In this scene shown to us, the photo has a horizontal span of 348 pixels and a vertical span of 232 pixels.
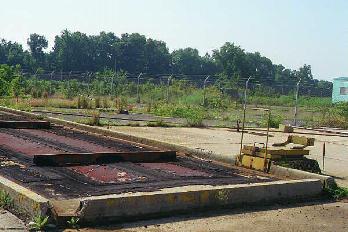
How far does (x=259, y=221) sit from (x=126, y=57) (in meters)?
104

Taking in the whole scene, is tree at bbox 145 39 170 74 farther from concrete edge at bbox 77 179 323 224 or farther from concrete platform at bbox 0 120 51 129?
concrete edge at bbox 77 179 323 224

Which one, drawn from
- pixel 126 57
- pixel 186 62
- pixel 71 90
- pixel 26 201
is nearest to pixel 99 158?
pixel 26 201

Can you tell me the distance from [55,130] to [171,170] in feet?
18.0

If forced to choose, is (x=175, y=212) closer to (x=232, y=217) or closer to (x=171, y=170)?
(x=232, y=217)

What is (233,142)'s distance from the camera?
1517 cm

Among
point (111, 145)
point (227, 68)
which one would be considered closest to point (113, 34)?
point (227, 68)

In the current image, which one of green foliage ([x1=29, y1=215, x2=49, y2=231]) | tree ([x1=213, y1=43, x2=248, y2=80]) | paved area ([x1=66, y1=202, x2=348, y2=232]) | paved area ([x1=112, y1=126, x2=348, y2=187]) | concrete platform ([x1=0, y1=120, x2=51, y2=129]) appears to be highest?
tree ([x1=213, y1=43, x2=248, y2=80])

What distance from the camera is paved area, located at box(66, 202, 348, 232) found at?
210 inches

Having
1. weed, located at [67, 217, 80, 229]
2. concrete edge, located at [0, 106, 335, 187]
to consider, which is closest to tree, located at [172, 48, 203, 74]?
concrete edge, located at [0, 106, 335, 187]

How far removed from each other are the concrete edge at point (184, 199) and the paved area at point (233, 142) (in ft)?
7.19

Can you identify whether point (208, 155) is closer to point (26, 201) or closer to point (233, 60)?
point (26, 201)

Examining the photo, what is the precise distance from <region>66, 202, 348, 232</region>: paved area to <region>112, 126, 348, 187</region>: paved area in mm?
2533

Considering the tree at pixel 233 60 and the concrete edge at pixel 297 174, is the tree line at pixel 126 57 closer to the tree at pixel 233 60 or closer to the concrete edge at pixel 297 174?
the tree at pixel 233 60

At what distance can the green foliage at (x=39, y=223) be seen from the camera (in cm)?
482
